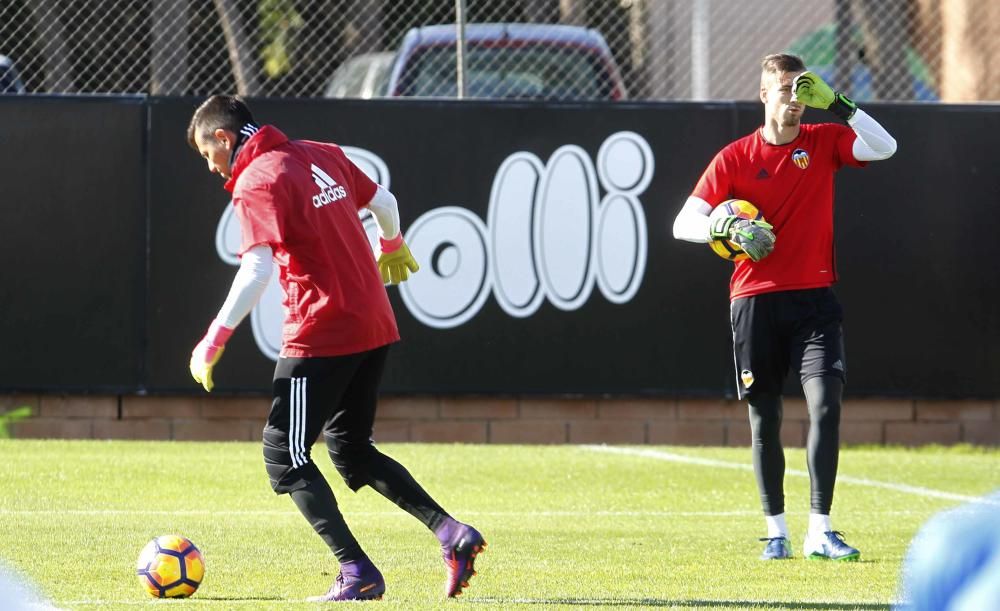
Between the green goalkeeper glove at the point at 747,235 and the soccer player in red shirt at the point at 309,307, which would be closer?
the soccer player in red shirt at the point at 309,307

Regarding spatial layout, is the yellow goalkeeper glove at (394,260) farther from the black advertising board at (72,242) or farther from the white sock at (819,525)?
the black advertising board at (72,242)

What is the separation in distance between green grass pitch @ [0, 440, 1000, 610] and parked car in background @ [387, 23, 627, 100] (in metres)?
3.14

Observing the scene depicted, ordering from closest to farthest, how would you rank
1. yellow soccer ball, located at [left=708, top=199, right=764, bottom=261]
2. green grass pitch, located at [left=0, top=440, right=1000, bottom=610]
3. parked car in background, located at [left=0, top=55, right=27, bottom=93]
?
green grass pitch, located at [left=0, top=440, right=1000, bottom=610] → yellow soccer ball, located at [left=708, top=199, right=764, bottom=261] → parked car in background, located at [left=0, top=55, right=27, bottom=93]

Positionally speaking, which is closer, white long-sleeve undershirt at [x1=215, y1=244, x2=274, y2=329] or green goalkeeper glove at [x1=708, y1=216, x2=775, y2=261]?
white long-sleeve undershirt at [x1=215, y1=244, x2=274, y2=329]

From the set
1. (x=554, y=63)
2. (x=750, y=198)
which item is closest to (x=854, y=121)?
(x=750, y=198)

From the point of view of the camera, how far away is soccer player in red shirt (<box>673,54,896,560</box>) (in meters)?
6.85

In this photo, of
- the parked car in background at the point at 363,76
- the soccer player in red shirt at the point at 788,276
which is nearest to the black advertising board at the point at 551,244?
the parked car in background at the point at 363,76

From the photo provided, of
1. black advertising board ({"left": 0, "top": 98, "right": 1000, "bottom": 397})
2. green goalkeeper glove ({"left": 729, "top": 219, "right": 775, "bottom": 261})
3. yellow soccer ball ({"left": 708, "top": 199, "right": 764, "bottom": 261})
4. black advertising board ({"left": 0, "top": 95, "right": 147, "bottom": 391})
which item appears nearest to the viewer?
green goalkeeper glove ({"left": 729, "top": 219, "right": 775, "bottom": 261})

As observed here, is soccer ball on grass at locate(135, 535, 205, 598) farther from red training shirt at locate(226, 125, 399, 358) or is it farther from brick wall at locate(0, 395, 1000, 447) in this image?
brick wall at locate(0, 395, 1000, 447)

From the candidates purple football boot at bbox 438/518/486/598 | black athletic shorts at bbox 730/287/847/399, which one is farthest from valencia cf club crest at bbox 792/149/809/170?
purple football boot at bbox 438/518/486/598

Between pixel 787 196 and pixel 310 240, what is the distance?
245 cm

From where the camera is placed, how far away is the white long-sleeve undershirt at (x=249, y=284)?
5348mm

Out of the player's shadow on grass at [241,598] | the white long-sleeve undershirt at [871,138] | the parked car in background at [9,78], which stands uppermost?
the parked car in background at [9,78]

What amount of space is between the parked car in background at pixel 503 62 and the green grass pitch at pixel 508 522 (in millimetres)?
3142
